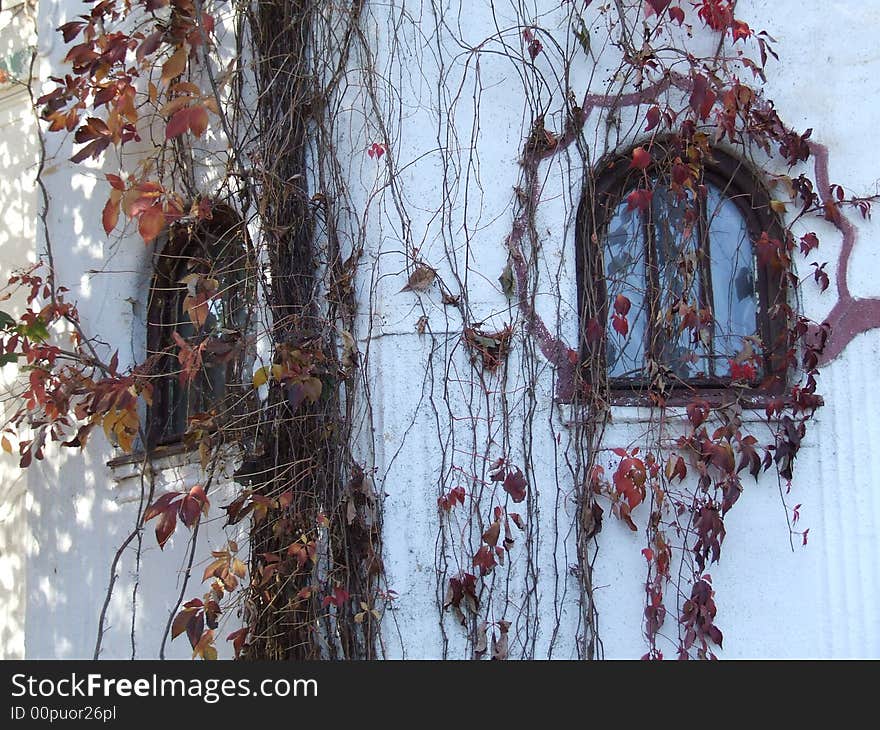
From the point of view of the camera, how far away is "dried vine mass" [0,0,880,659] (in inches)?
153

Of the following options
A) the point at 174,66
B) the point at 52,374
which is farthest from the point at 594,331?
the point at 52,374

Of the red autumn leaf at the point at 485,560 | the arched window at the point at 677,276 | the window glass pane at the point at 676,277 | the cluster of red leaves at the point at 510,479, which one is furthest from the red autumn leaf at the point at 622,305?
the red autumn leaf at the point at 485,560

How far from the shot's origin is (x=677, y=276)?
13.9ft

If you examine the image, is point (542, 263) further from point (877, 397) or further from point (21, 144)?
point (21, 144)

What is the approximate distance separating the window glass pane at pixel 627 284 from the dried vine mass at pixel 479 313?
30 mm

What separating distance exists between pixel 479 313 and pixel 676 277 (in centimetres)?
76

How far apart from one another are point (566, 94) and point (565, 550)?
1.64m

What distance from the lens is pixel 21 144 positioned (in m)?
5.51

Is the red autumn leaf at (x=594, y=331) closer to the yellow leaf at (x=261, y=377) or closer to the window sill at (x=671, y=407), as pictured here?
the window sill at (x=671, y=407)

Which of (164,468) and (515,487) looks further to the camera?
(164,468)

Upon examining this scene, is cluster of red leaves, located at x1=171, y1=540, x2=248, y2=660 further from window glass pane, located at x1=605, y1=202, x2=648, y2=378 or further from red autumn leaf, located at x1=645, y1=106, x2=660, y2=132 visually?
red autumn leaf, located at x1=645, y1=106, x2=660, y2=132

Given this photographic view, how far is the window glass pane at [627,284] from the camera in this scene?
13.9 ft

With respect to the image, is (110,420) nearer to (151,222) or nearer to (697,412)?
(151,222)

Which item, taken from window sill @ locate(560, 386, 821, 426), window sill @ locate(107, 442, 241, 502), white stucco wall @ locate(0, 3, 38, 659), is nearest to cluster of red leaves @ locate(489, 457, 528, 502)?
window sill @ locate(560, 386, 821, 426)
